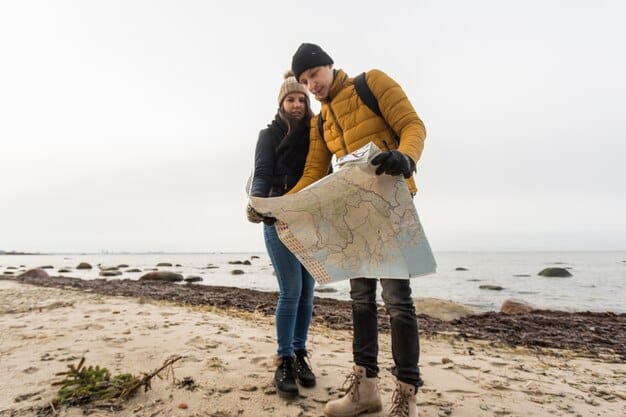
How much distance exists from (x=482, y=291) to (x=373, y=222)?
62.1 ft

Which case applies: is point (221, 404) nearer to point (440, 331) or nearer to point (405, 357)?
point (405, 357)

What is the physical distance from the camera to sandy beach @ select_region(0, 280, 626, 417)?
2.52m

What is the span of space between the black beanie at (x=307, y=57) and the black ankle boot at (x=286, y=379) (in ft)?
7.78

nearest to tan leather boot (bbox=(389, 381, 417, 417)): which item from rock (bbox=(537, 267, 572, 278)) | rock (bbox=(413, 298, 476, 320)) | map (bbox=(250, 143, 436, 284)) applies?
map (bbox=(250, 143, 436, 284))

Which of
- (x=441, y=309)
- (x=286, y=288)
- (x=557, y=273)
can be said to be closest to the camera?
(x=286, y=288)

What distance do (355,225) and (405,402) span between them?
4.07 feet

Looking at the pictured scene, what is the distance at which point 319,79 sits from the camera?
2602mm

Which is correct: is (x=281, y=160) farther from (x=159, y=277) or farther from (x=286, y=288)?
(x=159, y=277)

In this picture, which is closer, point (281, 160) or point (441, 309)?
point (281, 160)

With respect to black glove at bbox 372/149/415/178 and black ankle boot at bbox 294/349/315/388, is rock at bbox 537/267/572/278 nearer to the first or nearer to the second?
black ankle boot at bbox 294/349/315/388

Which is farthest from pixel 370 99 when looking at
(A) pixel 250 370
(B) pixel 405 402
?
(A) pixel 250 370

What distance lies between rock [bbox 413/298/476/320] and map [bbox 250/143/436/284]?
21.9 ft

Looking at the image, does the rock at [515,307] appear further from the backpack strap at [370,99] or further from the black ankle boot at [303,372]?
the backpack strap at [370,99]

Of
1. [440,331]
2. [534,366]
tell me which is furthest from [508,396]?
[440,331]
